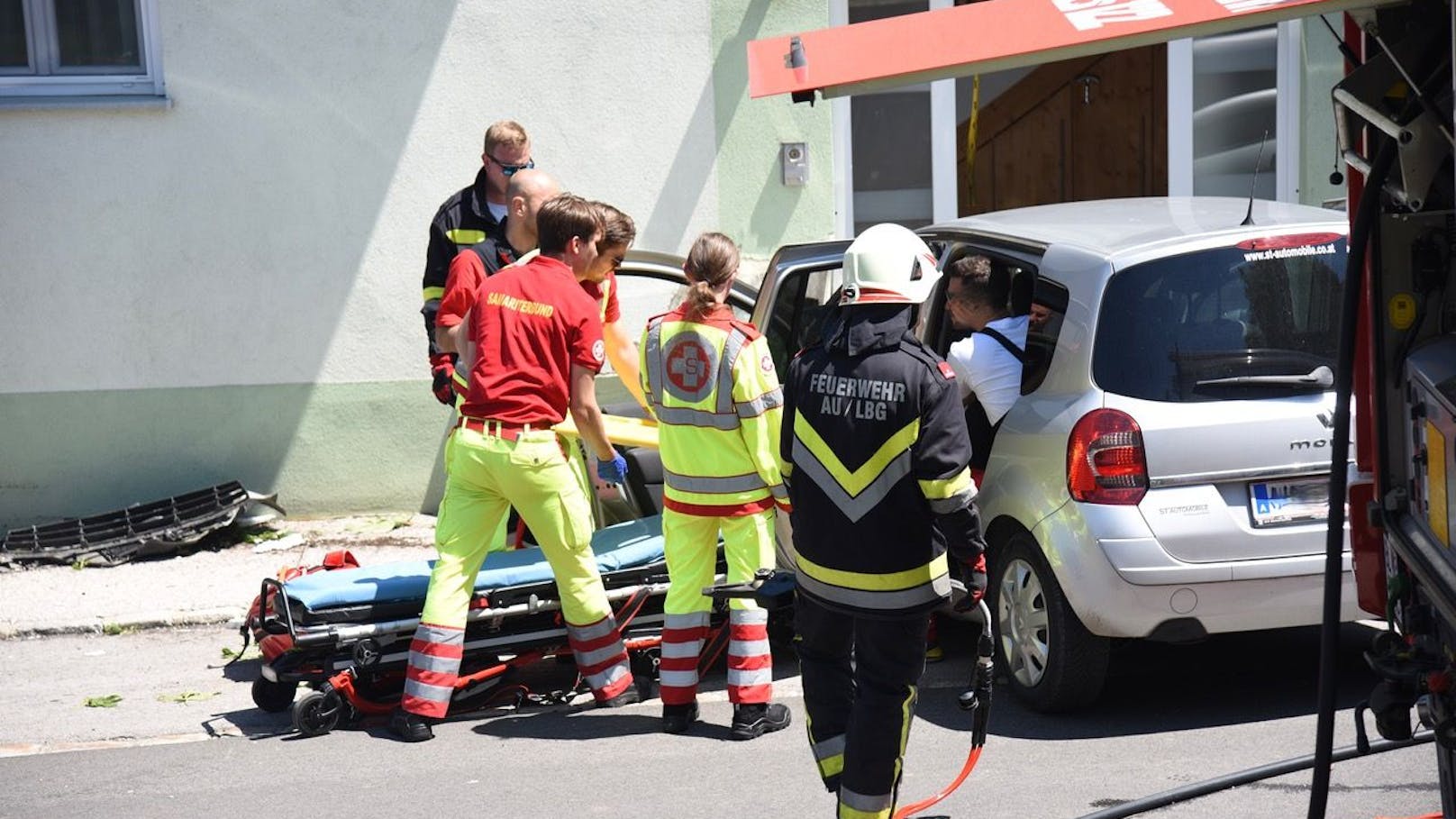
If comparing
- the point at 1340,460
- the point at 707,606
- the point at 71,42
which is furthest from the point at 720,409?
the point at 71,42

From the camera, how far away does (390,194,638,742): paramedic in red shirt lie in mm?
6047

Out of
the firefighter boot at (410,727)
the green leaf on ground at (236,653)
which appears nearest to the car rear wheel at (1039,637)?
the firefighter boot at (410,727)

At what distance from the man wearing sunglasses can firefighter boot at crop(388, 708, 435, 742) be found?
78.4 inches

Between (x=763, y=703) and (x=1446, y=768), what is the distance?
2.61 metres

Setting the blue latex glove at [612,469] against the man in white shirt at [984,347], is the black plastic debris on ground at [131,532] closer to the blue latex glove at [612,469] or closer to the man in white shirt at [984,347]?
the blue latex glove at [612,469]

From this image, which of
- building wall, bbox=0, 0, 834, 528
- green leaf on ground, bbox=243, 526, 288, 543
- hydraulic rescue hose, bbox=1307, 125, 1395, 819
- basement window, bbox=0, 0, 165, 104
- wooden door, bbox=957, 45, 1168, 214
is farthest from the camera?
wooden door, bbox=957, 45, 1168, 214

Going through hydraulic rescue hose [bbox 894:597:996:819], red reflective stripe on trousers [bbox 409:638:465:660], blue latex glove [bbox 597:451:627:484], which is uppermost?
blue latex glove [bbox 597:451:627:484]

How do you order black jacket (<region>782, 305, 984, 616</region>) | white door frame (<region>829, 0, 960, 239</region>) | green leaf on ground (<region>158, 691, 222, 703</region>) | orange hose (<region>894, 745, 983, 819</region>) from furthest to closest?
white door frame (<region>829, 0, 960, 239</region>), green leaf on ground (<region>158, 691, 222, 703</region>), orange hose (<region>894, 745, 983, 819</region>), black jacket (<region>782, 305, 984, 616</region>)

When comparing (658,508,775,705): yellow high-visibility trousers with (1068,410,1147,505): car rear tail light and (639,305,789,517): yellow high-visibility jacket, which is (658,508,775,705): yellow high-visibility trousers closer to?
(639,305,789,517): yellow high-visibility jacket

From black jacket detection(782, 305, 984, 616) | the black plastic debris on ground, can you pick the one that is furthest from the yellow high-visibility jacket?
the black plastic debris on ground

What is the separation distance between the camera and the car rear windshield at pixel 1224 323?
5.51 m

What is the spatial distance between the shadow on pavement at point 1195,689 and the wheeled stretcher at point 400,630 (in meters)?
1.21

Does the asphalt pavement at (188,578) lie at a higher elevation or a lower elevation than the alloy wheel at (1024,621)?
lower

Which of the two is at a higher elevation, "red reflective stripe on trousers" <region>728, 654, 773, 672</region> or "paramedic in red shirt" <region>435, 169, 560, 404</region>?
"paramedic in red shirt" <region>435, 169, 560, 404</region>
